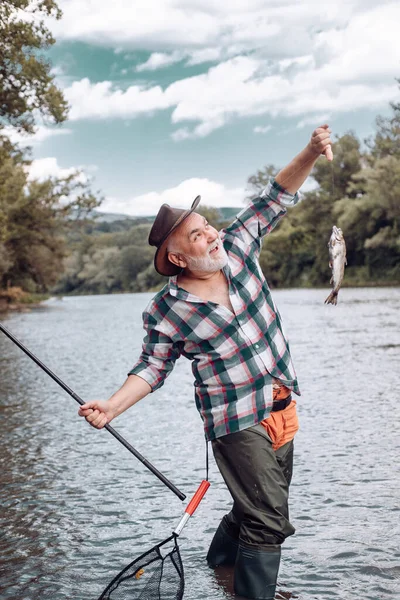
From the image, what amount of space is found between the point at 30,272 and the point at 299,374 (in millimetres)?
56703

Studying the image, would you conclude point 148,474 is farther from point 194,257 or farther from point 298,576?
point 194,257

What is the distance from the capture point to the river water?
16.8ft

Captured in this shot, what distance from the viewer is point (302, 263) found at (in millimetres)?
86500

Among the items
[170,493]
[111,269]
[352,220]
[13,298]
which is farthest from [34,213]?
[111,269]

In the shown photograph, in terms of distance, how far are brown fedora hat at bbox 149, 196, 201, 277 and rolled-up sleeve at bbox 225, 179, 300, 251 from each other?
32cm

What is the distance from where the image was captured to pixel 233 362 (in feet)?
14.6

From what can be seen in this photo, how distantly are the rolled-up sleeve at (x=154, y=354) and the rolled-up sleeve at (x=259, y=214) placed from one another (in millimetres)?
666

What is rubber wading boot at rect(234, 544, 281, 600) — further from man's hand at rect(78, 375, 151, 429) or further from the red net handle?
man's hand at rect(78, 375, 151, 429)

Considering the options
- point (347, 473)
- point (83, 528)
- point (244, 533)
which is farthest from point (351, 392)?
point (244, 533)

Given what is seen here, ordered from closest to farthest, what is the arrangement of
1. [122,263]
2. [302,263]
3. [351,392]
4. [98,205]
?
[351,392] < [98,205] < [302,263] < [122,263]

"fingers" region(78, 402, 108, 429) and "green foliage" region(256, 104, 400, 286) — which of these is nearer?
"fingers" region(78, 402, 108, 429)

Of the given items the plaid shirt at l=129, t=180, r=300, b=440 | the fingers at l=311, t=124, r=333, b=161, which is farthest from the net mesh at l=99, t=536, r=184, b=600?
the fingers at l=311, t=124, r=333, b=161

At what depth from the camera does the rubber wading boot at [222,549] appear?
5035mm

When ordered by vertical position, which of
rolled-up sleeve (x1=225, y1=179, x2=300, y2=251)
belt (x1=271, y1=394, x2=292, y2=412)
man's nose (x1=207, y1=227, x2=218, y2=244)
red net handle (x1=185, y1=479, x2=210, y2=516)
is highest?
rolled-up sleeve (x1=225, y1=179, x2=300, y2=251)
